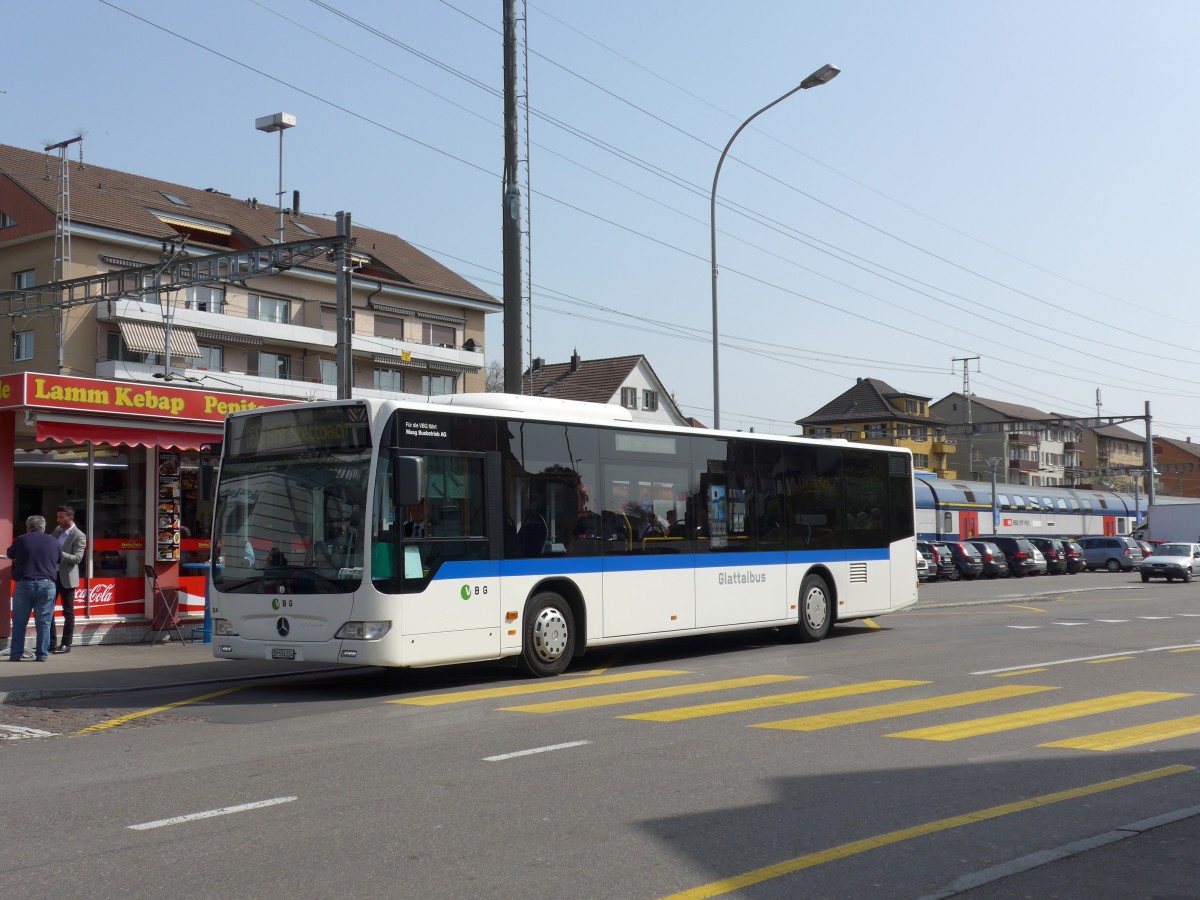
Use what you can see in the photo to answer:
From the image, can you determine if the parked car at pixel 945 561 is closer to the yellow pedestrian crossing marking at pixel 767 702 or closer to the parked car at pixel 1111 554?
the parked car at pixel 1111 554

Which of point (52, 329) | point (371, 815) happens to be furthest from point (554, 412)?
point (52, 329)

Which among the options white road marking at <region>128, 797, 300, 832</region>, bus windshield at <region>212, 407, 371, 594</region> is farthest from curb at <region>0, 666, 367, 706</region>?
white road marking at <region>128, 797, 300, 832</region>

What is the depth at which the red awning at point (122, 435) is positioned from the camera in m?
17.2

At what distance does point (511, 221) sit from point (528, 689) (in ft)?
30.0

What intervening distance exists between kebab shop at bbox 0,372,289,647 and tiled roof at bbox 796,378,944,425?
10039 cm

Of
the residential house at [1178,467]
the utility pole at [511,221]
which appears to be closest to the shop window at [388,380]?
Answer: the utility pole at [511,221]

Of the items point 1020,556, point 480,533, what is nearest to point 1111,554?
point 1020,556

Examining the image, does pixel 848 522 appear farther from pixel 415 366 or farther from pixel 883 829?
pixel 415 366

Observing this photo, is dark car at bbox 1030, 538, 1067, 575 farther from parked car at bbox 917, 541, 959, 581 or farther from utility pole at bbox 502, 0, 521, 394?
utility pole at bbox 502, 0, 521, 394

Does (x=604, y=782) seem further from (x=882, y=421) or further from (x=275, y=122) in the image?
(x=882, y=421)

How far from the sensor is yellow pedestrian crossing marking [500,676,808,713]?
11.5 metres

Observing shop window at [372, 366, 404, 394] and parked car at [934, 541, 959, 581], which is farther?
shop window at [372, 366, 404, 394]

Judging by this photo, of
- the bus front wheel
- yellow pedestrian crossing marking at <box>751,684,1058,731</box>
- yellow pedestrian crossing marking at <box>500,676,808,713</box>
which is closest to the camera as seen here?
yellow pedestrian crossing marking at <box>751,684,1058,731</box>

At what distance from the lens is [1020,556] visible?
53.1 m
